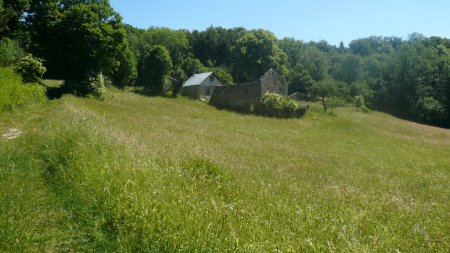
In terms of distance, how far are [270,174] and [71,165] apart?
5.64 metres

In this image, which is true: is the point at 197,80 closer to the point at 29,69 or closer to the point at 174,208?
the point at 29,69

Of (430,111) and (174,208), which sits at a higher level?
(174,208)

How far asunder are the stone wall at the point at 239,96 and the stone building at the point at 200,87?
7297 mm

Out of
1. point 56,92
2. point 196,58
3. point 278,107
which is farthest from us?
point 196,58

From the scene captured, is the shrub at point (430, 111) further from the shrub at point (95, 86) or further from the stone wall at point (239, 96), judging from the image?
the shrub at point (95, 86)

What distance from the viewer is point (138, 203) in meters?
5.98

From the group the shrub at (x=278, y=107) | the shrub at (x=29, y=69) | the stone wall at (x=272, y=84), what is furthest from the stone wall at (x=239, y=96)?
the shrub at (x=29, y=69)

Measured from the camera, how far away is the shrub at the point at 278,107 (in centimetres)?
4344

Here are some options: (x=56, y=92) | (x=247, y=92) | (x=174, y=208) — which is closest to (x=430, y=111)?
(x=247, y=92)

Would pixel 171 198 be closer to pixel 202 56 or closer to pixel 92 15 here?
pixel 92 15

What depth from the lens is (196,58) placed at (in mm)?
87062

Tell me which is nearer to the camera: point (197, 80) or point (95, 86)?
point (95, 86)

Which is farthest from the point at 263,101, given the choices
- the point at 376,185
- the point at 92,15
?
the point at 376,185

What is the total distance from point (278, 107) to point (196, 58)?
4769 cm
